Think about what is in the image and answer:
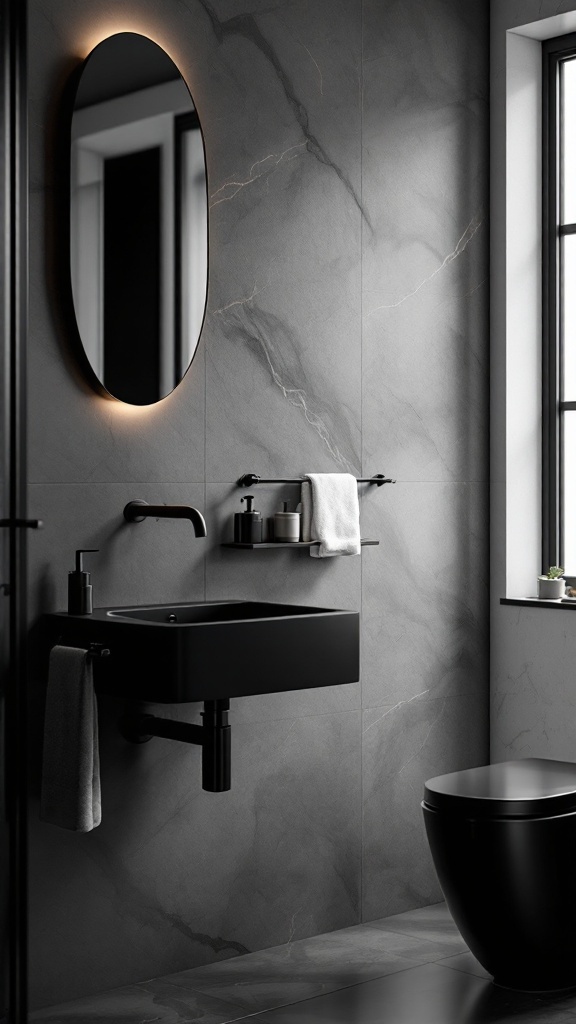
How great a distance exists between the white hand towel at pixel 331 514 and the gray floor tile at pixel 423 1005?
100 cm

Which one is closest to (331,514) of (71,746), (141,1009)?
(71,746)

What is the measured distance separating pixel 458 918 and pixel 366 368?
4.52 ft

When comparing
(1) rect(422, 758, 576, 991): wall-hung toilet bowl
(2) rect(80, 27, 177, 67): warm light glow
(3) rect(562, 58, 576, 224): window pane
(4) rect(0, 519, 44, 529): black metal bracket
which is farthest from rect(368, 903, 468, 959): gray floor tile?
(2) rect(80, 27, 177, 67): warm light glow

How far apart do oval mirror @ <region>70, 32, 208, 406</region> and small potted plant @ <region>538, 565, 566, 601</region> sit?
1.27 meters

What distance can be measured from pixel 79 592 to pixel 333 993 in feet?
3.47

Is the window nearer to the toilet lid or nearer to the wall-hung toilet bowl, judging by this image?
the toilet lid

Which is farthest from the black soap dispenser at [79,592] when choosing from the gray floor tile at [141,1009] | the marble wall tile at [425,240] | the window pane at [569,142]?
the window pane at [569,142]

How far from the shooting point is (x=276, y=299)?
2.96m

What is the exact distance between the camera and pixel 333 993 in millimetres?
2672

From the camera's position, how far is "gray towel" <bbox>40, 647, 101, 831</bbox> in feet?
7.78

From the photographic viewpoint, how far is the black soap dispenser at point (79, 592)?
2480 mm

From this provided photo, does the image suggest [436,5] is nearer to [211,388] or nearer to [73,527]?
[211,388]

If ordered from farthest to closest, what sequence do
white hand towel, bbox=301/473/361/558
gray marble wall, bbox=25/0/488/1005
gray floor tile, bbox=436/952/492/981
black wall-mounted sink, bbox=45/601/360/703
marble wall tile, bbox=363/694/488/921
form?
marble wall tile, bbox=363/694/488/921, white hand towel, bbox=301/473/361/558, gray floor tile, bbox=436/952/492/981, gray marble wall, bbox=25/0/488/1005, black wall-mounted sink, bbox=45/601/360/703

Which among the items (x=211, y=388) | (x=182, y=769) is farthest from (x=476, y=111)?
(x=182, y=769)
